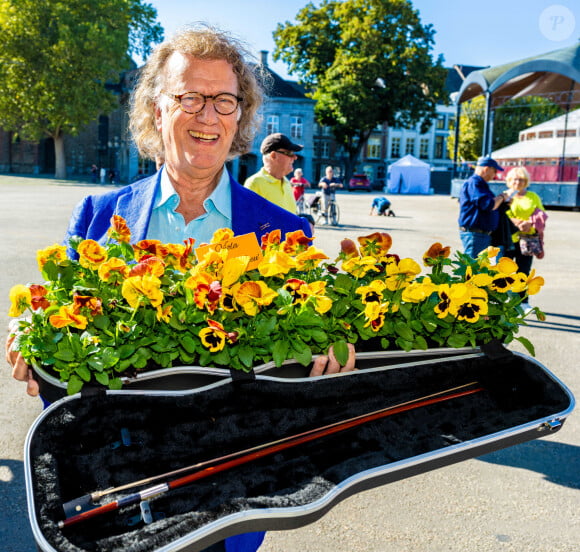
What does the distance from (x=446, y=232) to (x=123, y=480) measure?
53.9ft

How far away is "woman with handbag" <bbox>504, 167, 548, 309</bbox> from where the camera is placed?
7.57 meters

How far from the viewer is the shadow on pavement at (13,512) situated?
294cm

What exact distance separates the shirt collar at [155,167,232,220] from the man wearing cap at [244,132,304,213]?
3.97 metres

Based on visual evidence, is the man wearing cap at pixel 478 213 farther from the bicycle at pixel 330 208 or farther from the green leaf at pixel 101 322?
the bicycle at pixel 330 208

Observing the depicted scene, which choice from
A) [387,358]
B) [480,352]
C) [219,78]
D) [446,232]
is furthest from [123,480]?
[446,232]

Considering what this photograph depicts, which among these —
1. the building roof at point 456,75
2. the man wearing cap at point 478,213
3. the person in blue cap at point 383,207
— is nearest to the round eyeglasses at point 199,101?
the man wearing cap at point 478,213

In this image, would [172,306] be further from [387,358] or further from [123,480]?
[387,358]

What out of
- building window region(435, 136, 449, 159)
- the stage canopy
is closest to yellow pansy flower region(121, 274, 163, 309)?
the stage canopy

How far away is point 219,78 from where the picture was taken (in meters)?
2.28

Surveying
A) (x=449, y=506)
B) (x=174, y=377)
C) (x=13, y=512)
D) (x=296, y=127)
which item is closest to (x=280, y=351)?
(x=174, y=377)

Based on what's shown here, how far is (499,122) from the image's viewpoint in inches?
2216

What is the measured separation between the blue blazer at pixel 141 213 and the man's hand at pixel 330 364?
2.64 feet

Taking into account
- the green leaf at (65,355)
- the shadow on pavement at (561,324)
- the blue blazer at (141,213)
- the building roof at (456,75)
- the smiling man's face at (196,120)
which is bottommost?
the shadow on pavement at (561,324)

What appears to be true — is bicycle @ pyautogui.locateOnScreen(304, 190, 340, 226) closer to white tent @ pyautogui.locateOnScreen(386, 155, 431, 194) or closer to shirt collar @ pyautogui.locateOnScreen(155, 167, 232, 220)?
shirt collar @ pyautogui.locateOnScreen(155, 167, 232, 220)
